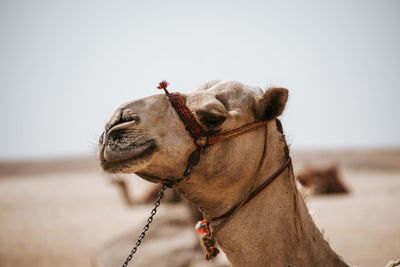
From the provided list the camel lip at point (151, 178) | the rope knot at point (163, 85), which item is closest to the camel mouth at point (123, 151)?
the camel lip at point (151, 178)

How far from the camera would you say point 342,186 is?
17.1 m

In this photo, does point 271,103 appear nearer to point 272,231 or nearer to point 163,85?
point 163,85

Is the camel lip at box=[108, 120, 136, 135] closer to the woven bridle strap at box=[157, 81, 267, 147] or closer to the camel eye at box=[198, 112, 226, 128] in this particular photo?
the woven bridle strap at box=[157, 81, 267, 147]

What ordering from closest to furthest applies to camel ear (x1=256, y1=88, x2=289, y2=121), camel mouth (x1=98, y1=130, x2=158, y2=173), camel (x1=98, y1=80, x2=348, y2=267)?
1. camel mouth (x1=98, y1=130, x2=158, y2=173)
2. camel (x1=98, y1=80, x2=348, y2=267)
3. camel ear (x1=256, y1=88, x2=289, y2=121)

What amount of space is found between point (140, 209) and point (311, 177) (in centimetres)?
852

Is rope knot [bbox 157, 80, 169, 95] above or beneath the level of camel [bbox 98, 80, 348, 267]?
above

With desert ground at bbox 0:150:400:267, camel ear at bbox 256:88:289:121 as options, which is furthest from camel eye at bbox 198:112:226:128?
desert ground at bbox 0:150:400:267

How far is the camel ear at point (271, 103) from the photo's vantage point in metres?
2.19

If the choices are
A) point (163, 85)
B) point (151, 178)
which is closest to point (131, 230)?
point (151, 178)

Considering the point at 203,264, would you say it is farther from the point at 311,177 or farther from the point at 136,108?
the point at 311,177

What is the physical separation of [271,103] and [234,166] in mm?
479

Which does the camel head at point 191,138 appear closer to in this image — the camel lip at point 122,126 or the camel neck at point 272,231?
the camel lip at point 122,126

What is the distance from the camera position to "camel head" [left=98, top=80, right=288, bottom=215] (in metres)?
1.94

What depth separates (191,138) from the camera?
6.96 feet
